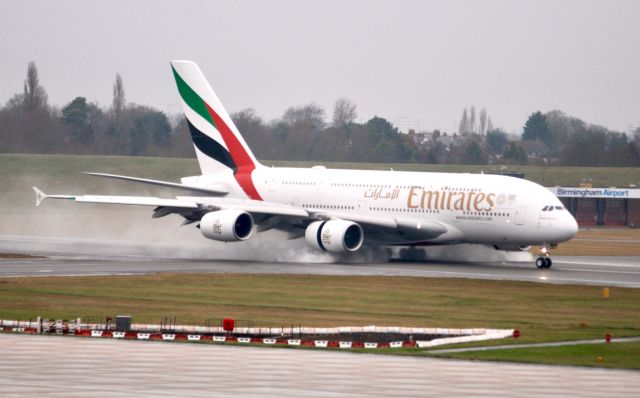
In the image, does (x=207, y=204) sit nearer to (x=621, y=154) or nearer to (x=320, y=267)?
(x=320, y=267)

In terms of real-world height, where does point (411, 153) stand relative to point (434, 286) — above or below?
above

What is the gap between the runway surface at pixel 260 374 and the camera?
23.2 meters

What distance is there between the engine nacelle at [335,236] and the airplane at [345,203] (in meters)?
0.05

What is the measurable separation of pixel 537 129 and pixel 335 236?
128581 mm

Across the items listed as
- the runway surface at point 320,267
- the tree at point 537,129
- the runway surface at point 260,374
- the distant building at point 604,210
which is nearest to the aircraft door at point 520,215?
the runway surface at point 320,267

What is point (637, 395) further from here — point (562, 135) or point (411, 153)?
point (562, 135)

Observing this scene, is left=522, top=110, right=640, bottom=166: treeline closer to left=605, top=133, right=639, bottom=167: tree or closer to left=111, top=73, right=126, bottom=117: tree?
left=605, top=133, right=639, bottom=167: tree

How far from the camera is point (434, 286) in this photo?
48.1 metres

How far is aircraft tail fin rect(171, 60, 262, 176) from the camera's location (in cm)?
6850

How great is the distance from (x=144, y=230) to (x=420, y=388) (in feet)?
188

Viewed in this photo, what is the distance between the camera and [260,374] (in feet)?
83.8

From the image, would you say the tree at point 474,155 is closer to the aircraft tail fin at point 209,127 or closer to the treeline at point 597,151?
the treeline at point 597,151

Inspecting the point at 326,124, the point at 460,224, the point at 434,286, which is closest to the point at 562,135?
the point at 326,124

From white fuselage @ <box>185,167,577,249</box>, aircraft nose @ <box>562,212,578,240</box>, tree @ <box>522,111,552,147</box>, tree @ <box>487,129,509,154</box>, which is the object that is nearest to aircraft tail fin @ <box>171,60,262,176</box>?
white fuselage @ <box>185,167,577,249</box>
